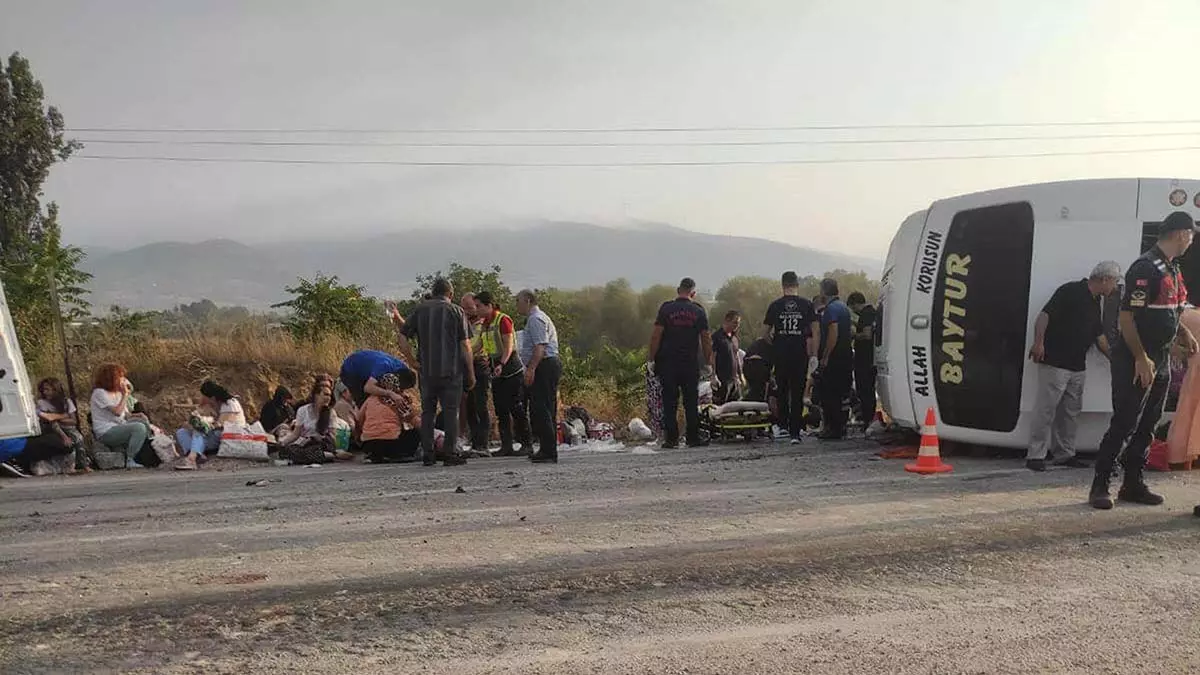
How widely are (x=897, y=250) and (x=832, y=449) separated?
2.22 metres

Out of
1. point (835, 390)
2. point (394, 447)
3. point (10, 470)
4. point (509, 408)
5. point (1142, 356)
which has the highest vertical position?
point (1142, 356)

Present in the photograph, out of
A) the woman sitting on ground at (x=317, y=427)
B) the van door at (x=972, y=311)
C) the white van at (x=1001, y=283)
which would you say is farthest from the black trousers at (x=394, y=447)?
the van door at (x=972, y=311)

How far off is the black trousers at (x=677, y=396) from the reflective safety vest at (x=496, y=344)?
1.68 metres

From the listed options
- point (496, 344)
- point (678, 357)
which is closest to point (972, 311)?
point (678, 357)

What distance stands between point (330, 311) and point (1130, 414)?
1523 cm

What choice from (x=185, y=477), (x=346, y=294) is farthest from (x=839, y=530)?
(x=346, y=294)

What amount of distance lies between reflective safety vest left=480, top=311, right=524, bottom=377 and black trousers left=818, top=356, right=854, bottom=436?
11.9 ft

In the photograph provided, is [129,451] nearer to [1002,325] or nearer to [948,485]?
[948,485]

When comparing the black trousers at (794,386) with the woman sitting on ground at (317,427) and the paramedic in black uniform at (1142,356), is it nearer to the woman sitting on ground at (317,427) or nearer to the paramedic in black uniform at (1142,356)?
the paramedic in black uniform at (1142,356)

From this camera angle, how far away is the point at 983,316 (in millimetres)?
8242

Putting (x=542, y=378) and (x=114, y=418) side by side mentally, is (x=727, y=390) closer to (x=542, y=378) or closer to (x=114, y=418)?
(x=542, y=378)

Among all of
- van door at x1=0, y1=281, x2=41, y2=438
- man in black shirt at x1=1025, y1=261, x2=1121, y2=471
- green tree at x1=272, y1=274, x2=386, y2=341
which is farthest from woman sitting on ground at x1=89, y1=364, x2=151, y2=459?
man in black shirt at x1=1025, y1=261, x2=1121, y2=471

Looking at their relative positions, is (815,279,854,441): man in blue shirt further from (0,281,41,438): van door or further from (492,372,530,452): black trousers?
(0,281,41,438): van door

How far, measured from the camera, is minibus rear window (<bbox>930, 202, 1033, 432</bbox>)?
8.11m
